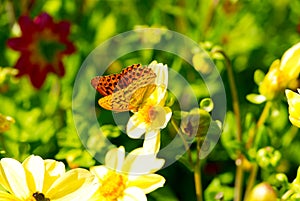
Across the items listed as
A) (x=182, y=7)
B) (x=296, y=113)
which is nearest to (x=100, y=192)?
(x=296, y=113)

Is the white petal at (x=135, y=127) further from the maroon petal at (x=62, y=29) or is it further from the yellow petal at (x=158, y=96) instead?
the maroon petal at (x=62, y=29)

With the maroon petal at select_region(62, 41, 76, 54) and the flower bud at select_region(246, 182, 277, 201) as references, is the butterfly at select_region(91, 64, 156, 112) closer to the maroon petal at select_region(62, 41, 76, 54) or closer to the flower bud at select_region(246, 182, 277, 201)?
the flower bud at select_region(246, 182, 277, 201)

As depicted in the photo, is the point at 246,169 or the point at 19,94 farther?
the point at 19,94

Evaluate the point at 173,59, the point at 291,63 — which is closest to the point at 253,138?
the point at 291,63

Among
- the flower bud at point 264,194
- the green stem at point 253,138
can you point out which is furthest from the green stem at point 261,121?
the flower bud at point 264,194

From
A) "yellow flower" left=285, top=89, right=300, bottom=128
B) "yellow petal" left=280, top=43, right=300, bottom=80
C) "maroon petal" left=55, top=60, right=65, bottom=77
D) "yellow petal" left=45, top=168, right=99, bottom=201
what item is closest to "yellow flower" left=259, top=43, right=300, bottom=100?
"yellow petal" left=280, top=43, right=300, bottom=80

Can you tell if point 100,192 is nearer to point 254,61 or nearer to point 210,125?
point 210,125

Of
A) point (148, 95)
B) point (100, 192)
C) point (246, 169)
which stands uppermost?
point (148, 95)

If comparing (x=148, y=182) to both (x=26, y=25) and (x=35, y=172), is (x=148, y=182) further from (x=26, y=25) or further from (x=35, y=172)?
(x=26, y=25)
